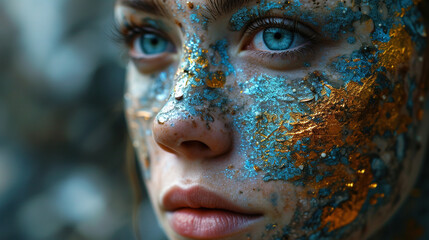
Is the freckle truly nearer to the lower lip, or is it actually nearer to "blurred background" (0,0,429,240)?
the lower lip

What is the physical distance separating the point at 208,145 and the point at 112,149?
Result: 100 centimetres

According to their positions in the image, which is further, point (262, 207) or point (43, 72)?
point (43, 72)

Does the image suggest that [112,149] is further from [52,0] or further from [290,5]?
[290,5]

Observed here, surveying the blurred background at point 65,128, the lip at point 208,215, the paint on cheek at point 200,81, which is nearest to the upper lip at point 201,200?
the lip at point 208,215

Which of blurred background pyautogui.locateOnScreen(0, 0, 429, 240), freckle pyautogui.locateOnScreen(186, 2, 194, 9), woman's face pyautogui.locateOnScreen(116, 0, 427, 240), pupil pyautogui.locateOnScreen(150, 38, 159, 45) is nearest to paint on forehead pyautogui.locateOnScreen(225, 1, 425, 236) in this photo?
woman's face pyautogui.locateOnScreen(116, 0, 427, 240)

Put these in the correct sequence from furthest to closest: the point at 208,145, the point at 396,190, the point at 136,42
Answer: the point at 136,42
the point at 396,190
the point at 208,145

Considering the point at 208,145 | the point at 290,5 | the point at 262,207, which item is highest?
the point at 290,5

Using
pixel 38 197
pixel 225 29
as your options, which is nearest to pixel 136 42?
pixel 225 29

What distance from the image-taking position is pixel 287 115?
3.24 feet

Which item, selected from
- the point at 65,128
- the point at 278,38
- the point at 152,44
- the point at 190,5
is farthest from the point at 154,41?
the point at 65,128

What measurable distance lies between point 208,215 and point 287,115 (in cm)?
26

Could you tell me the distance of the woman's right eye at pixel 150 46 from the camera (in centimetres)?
118

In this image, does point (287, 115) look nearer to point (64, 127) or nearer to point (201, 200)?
point (201, 200)

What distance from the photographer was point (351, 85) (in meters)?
0.99
